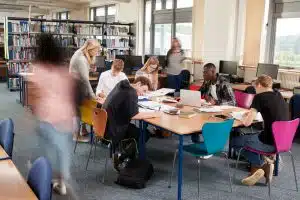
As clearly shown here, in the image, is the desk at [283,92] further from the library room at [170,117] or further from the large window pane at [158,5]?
the large window pane at [158,5]

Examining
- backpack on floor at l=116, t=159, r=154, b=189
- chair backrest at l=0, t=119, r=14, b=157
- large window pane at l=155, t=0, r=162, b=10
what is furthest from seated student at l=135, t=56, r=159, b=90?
large window pane at l=155, t=0, r=162, b=10

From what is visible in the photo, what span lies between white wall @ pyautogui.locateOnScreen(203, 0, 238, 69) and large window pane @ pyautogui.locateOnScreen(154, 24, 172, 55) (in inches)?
84.8

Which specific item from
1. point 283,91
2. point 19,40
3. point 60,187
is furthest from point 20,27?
point 60,187

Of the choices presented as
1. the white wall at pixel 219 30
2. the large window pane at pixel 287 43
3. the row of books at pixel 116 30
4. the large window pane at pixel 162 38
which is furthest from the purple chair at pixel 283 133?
the row of books at pixel 116 30

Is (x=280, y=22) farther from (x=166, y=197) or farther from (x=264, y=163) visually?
(x=166, y=197)

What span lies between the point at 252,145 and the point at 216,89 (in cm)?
124

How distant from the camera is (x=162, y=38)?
982cm

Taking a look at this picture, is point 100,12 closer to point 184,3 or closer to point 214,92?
point 184,3

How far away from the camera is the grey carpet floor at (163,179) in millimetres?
3338

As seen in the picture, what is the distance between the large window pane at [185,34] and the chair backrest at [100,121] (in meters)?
5.37

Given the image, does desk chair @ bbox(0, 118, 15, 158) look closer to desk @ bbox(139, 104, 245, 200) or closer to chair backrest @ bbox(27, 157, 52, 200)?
chair backrest @ bbox(27, 157, 52, 200)

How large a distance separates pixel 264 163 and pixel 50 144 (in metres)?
2.22

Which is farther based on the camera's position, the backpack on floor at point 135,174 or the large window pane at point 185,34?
the large window pane at point 185,34

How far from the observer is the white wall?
6.98 meters
